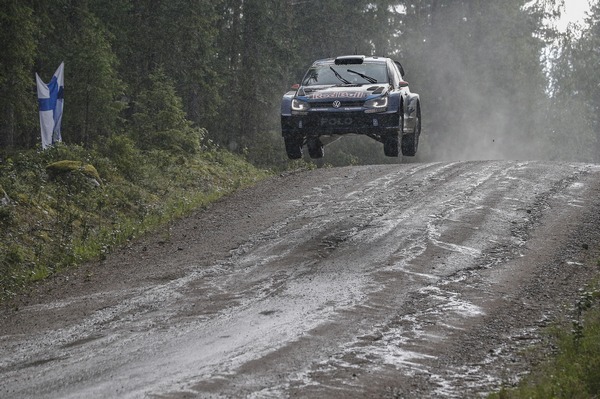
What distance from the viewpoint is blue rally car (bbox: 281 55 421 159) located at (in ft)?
58.7

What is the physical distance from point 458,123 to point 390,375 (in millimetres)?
53447

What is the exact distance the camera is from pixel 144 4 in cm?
Answer: 3191

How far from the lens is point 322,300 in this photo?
970cm

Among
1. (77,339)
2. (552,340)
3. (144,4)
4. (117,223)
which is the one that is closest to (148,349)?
(77,339)

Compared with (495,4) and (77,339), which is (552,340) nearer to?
(77,339)

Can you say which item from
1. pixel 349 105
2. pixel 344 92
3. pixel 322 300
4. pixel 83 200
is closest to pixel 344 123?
pixel 349 105

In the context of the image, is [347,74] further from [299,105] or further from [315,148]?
[315,148]

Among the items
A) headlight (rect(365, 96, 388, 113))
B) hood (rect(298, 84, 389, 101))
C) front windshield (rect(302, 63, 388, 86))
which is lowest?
headlight (rect(365, 96, 388, 113))

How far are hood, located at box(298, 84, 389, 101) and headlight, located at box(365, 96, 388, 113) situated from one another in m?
0.12

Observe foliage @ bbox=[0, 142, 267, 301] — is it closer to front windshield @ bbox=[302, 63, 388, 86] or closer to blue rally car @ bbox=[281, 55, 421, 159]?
blue rally car @ bbox=[281, 55, 421, 159]

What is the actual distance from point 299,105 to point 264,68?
68.7ft

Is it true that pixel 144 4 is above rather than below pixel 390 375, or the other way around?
above

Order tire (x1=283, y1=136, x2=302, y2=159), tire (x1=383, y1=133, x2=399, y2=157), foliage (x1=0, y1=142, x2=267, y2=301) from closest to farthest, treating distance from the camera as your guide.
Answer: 1. foliage (x1=0, y1=142, x2=267, y2=301)
2. tire (x1=383, y1=133, x2=399, y2=157)
3. tire (x1=283, y1=136, x2=302, y2=159)

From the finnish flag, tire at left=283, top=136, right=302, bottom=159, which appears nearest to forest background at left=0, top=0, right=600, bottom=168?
the finnish flag
